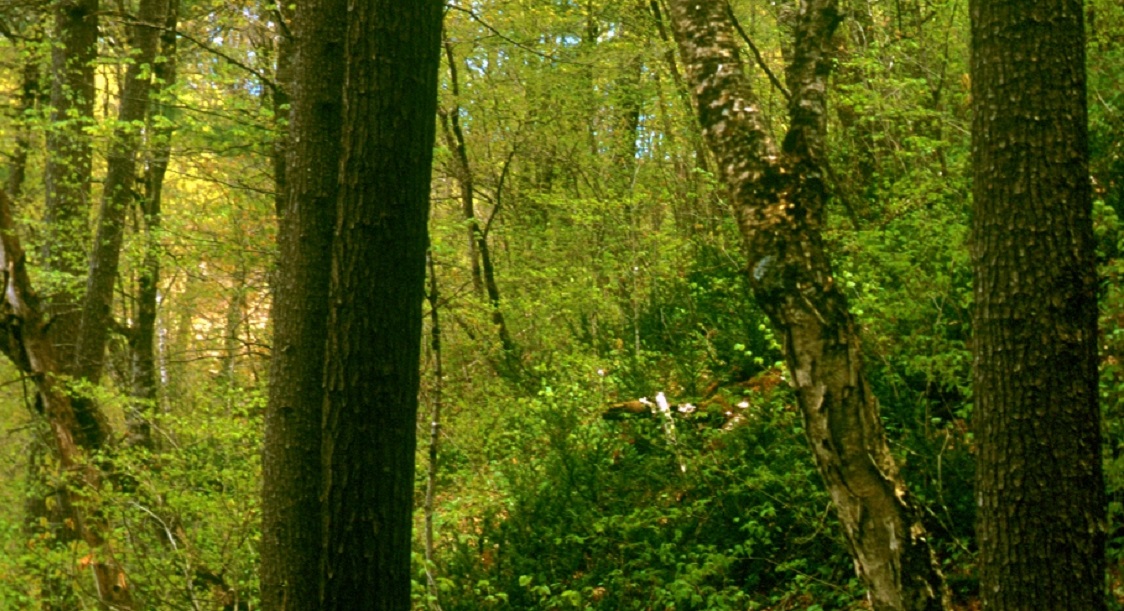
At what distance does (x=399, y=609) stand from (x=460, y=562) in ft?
12.1

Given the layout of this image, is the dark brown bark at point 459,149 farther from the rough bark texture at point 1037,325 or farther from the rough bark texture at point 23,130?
the rough bark texture at point 1037,325

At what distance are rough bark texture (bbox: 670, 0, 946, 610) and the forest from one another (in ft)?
0.05

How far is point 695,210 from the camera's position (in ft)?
37.3

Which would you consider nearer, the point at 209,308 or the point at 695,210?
the point at 695,210

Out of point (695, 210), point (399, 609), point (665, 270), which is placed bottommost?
point (399, 609)

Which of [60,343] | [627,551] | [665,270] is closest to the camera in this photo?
[627,551]

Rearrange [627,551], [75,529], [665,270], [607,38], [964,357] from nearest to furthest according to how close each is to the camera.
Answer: [964,357]
[627,551]
[75,529]
[665,270]
[607,38]

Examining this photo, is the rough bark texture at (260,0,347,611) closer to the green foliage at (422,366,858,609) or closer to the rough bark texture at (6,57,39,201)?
the green foliage at (422,366,858,609)

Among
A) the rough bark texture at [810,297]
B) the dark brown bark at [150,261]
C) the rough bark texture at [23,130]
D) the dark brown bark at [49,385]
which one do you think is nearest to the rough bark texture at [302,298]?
the rough bark texture at [810,297]

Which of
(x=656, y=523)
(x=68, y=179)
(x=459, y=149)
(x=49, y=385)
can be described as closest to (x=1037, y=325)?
(x=656, y=523)

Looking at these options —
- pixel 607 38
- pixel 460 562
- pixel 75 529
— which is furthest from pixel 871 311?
pixel 607 38

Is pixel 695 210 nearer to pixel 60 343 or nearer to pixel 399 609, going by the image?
pixel 60 343

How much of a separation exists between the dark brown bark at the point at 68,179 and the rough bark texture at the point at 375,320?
25.4 feet

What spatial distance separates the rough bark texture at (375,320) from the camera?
3562mm
